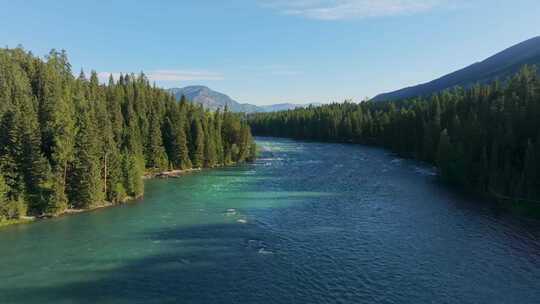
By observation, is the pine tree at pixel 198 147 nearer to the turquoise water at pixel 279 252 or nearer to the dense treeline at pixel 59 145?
the dense treeline at pixel 59 145

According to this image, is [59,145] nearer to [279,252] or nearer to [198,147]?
[279,252]

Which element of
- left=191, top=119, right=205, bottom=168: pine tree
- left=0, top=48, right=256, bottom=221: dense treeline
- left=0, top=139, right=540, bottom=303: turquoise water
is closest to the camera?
left=0, top=139, right=540, bottom=303: turquoise water

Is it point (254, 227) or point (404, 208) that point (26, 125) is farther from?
point (404, 208)

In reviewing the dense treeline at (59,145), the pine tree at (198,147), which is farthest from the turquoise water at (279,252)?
the pine tree at (198,147)

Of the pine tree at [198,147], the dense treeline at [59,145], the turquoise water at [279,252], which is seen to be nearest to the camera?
the turquoise water at [279,252]

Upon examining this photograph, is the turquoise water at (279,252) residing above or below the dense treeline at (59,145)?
below

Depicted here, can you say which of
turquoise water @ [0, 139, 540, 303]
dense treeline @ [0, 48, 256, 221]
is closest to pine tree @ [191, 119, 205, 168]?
dense treeline @ [0, 48, 256, 221]

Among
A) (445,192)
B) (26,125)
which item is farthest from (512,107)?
(26,125)

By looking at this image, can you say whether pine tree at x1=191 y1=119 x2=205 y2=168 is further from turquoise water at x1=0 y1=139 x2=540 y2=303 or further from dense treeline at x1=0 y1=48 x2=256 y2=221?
turquoise water at x1=0 y1=139 x2=540 y2=303
